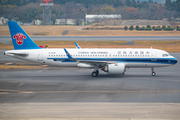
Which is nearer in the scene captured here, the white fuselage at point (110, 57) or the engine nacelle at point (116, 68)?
the engine nacelle at point (116, 68)

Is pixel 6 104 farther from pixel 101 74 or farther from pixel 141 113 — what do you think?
pixel 101 74

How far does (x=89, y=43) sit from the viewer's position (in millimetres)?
71750

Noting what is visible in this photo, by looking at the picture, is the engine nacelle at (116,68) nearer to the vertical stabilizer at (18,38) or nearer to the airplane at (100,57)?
the airplane at (100,57)

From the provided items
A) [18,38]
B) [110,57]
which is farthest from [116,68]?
[18,38]

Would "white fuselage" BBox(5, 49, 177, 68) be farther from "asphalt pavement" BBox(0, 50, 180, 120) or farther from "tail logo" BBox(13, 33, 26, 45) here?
"asphalt pavement" BBox(0, 50, 180, 120)

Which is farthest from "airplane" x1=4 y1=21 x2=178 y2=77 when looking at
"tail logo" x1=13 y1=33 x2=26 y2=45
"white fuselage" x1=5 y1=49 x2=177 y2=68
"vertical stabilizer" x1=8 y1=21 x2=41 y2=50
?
"tail logo" x1=13 y1=33 x2=26 y2=45

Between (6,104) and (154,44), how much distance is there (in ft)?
186

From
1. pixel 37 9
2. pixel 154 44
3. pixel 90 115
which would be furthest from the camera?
pixel 37 9

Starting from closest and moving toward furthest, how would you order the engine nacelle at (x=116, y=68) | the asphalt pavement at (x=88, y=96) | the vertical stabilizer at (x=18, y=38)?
the asphalt pavement at (x=88, y=96), the engine nacelle at (x=116, y=68), the vertical stabilizer at (x=18, y=38)

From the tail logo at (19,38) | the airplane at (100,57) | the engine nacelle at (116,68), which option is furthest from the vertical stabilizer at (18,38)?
the engine nacelle at (116,68)

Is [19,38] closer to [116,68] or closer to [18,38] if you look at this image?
[18,38]

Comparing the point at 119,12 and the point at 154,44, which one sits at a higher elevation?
the point at 119,12

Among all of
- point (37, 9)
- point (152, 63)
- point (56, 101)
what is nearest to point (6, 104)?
point (56, 101)

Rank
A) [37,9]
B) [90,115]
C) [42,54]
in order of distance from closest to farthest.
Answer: [90,115] < [42,54] < [37,9]
